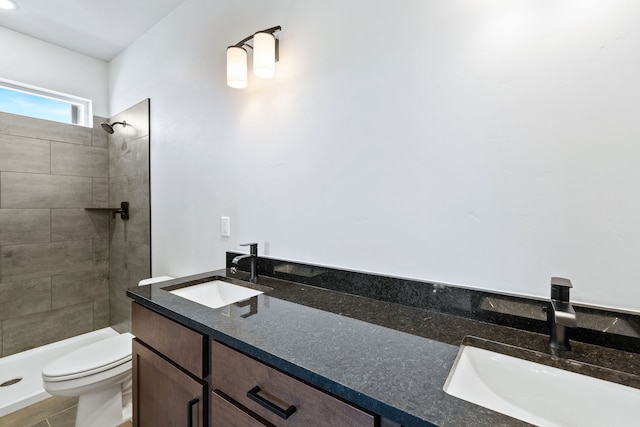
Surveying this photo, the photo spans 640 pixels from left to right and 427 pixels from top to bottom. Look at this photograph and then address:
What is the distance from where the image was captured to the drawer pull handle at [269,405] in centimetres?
68

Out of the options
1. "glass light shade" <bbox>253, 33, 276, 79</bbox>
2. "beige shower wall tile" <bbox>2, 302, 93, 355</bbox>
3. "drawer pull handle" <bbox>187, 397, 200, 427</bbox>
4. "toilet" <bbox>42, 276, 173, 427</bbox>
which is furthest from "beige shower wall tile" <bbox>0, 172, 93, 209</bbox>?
"drawer pull handle" <bbox>187, 397, 200, 427</bbox>

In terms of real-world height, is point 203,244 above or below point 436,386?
above

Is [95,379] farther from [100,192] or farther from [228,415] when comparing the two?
[100,192]

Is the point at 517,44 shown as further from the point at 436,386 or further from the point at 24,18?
the point at 24,18

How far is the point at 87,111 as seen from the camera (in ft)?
9.07

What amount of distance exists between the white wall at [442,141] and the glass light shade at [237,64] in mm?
90

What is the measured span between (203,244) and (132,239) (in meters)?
1.05

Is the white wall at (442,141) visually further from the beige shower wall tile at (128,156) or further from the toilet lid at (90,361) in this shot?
the beige shower wall tile at (128,156)

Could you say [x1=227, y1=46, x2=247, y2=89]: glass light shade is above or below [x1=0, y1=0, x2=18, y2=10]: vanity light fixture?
below

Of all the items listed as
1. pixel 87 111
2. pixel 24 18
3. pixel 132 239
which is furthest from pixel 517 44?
pixel 87 111

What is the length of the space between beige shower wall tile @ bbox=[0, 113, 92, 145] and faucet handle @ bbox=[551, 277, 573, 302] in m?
3.44

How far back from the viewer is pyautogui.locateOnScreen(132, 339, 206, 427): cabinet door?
921 millimetres

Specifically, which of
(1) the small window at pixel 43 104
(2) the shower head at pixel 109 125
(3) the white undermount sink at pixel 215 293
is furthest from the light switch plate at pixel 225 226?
(1) the small window at pixel 43 104

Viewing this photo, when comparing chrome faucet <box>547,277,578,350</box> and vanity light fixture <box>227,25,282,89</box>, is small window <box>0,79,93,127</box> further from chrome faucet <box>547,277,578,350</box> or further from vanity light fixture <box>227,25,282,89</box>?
chrome faucet <box>547,277,578,350</box>
